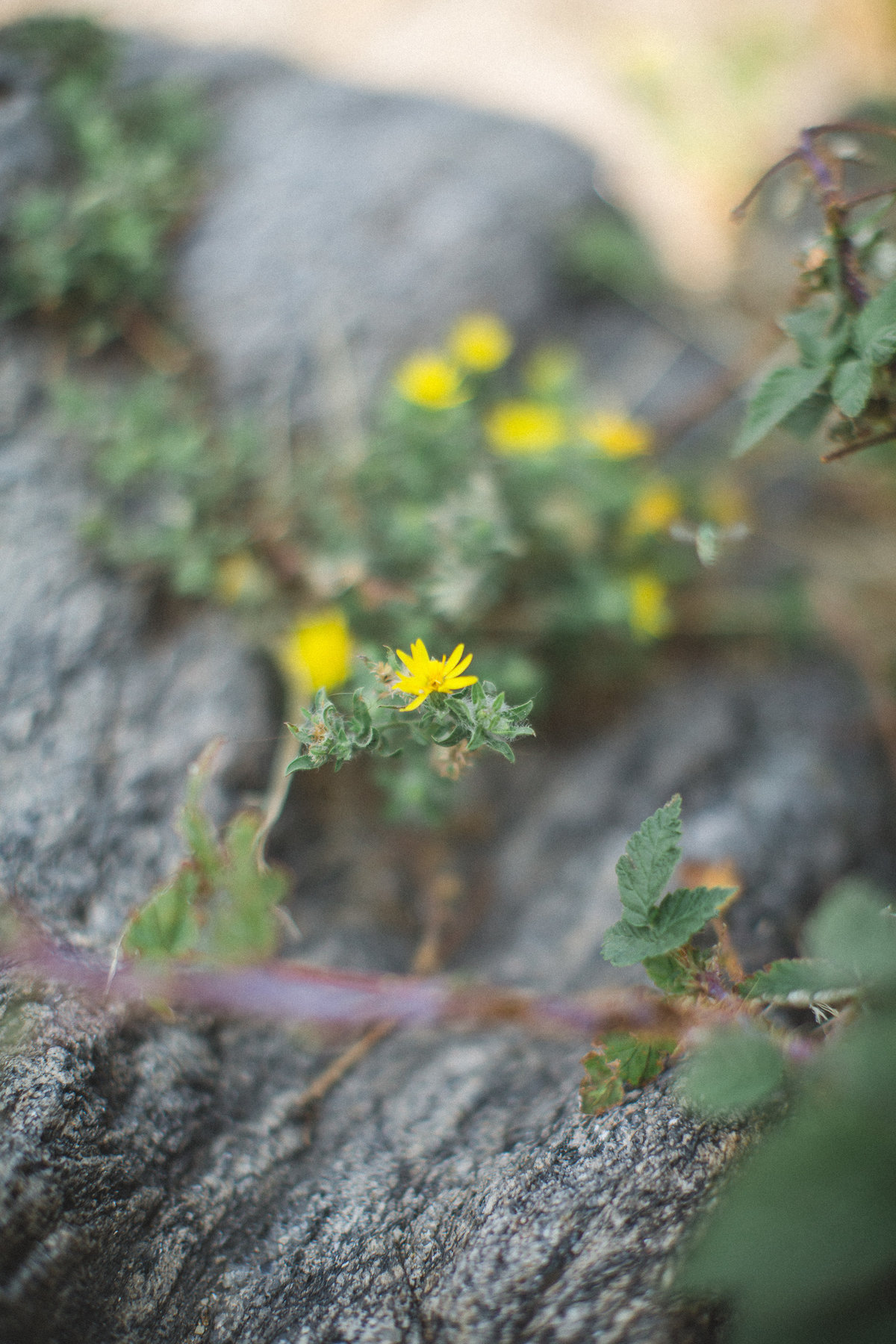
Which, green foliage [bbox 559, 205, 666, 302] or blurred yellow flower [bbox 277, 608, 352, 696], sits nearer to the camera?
blurred yellow flower [bbox 277, 608, 352, 696]

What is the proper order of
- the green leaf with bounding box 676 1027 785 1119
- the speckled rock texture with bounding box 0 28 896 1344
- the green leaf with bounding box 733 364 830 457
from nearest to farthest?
the green leaf with bounding box 676 1027 785 1119, the speckled rock texture with bounding box 0 28 896 1344, the green leaf with bounding box 733 364 830 457

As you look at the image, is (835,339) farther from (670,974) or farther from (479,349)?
(670,974)

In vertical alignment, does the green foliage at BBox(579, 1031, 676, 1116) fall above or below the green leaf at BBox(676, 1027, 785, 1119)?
below

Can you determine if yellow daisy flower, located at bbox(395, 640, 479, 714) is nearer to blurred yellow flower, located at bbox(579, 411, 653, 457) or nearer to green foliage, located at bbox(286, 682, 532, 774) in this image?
green foliage, located at bbox(286, 682, 532, 774)

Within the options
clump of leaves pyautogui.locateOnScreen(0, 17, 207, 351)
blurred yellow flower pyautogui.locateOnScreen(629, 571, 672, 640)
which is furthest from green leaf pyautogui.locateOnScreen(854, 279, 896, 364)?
clump of leaves pyautogui.locateOnScreen(0, 17, 207, 351)

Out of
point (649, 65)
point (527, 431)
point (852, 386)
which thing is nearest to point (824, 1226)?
point (852, 386)

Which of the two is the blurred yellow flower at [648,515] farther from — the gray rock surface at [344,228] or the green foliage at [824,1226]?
the green foliage at [824,1226]

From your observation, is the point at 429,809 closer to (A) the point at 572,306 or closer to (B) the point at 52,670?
(B) the point at 52,670

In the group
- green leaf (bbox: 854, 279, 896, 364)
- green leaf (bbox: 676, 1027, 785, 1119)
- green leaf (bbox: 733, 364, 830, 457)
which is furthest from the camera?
green leaf (bbox: 733, 364, 830, 457)
